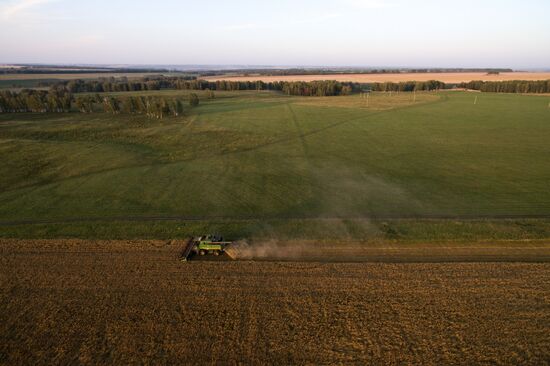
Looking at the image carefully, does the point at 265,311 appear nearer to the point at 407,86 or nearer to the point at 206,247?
the point at 206,247

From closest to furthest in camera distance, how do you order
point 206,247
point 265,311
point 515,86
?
1. point 265,311
2. point 206,247
3. point 515,86

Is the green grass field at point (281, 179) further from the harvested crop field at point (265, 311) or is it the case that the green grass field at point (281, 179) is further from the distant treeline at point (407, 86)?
the distant treeline at point (407, 86)

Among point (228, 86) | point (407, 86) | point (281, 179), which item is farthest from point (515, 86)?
point (281, 179)

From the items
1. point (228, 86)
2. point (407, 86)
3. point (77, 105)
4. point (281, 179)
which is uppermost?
point (407, 86)

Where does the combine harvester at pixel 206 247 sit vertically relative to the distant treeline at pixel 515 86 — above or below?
below

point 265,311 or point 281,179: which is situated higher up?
point 281,179

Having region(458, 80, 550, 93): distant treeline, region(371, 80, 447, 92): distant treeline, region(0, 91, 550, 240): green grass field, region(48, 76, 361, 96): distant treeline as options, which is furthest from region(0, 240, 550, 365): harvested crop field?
region(458, 80, 550, 93): distant treeline

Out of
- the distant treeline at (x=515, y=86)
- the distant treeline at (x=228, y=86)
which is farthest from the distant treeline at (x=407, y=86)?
the distant treeline at (x=515, y=86)
